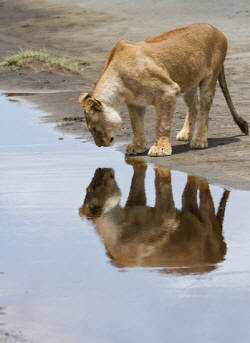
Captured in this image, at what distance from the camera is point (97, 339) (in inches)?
164

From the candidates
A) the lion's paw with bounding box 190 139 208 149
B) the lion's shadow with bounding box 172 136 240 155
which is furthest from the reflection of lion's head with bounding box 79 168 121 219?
A: the lion's paw with bounding box 190 139 208 149

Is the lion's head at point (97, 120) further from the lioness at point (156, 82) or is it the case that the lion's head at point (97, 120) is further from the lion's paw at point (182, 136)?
the lion's paw at point (182, 136)

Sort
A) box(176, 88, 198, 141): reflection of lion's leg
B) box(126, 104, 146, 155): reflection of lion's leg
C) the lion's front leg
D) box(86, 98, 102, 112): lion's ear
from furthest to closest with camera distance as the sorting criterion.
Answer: box(176, 88, 198, 141): reflection of lion's leg < box(126, 104, 146, 155): reflection of lion's leg < the lion's front leg < box(86, 98, 102, 112): lion's ear

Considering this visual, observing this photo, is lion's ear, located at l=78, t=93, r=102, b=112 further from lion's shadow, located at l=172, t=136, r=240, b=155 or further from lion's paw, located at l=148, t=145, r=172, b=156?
lion's shadow, located at l=172, t=136, r=240, b=155

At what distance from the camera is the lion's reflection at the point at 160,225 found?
5.53 metres

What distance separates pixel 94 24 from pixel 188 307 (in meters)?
29.0

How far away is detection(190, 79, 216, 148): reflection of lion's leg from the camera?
10352 millimetres

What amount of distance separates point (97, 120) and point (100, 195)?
1992 millimetres

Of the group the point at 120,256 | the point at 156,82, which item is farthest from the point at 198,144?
the point at 120,256

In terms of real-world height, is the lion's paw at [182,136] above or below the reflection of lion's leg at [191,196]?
below

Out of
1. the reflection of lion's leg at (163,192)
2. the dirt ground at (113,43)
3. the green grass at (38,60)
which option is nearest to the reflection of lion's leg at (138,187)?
the reflection of lion's leg at (163,192)

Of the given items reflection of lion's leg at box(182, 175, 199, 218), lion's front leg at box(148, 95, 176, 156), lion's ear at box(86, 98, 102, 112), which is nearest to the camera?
reflection of lion's leg at box(182, 175, 199, 218)

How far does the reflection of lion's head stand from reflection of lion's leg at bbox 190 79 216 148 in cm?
171

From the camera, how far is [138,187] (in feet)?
26.5
